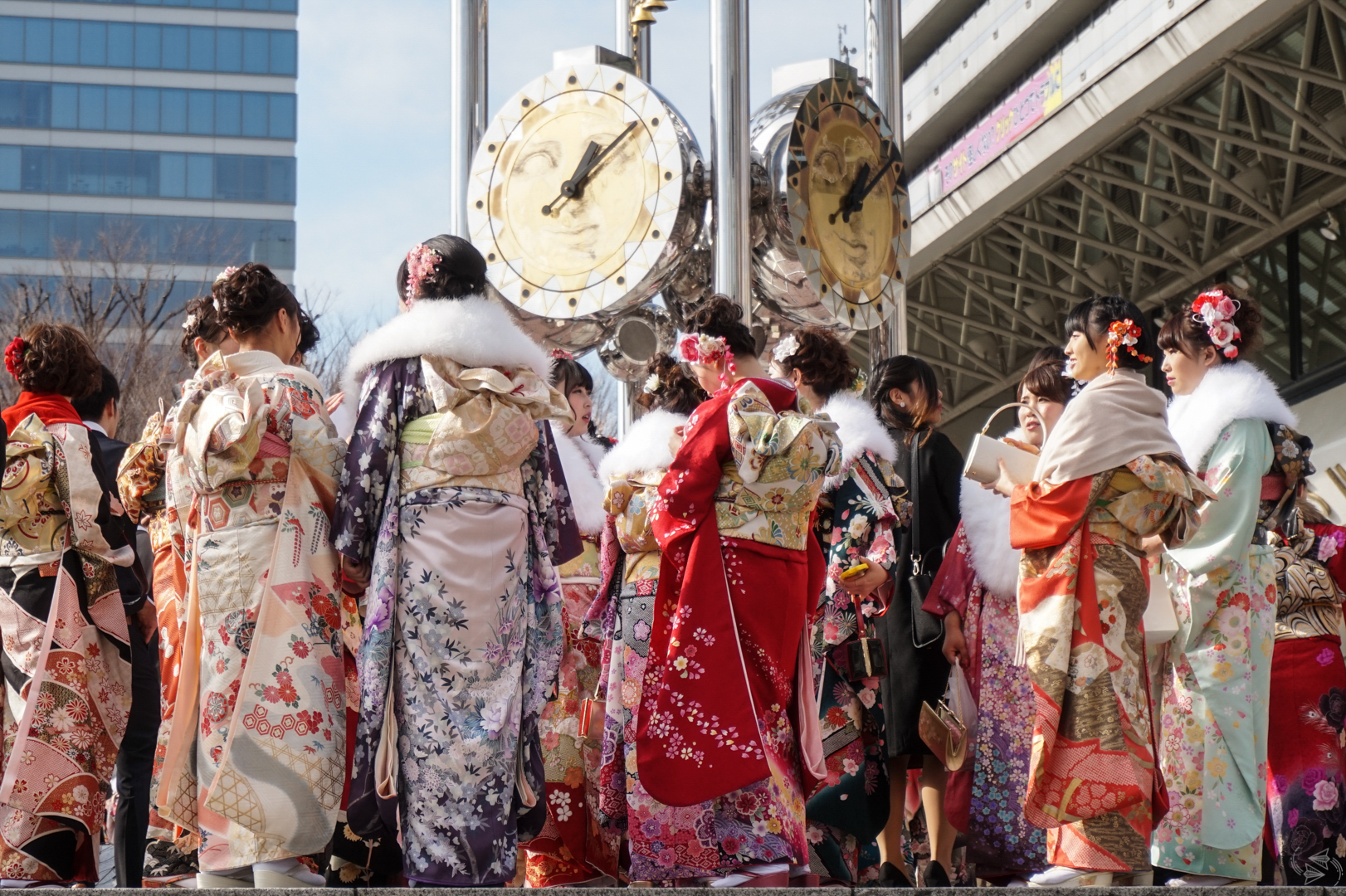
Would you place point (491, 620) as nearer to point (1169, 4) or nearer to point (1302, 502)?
point (1302, 502)

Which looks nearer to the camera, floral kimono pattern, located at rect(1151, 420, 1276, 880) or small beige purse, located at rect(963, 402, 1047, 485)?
floral kimono pattern, located at rect(1151, 420, 1276, 880)

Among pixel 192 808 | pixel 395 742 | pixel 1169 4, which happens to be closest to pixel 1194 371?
pixel 395 742

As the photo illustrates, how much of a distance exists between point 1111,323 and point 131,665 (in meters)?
3.37

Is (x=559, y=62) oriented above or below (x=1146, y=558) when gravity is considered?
above

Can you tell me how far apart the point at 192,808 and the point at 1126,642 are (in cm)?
266

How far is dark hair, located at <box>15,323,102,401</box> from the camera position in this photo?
206 inches

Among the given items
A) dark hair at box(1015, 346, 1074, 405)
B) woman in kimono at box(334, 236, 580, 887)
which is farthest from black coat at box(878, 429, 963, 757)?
woman in kimono at box(334, 236, 580, 887)

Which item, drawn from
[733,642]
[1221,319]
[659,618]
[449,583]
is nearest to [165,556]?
[449,583]

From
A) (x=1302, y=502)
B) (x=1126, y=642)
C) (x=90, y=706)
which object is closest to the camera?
(x=1126, y=642)

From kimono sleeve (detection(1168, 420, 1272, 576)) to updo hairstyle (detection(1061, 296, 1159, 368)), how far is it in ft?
1.48

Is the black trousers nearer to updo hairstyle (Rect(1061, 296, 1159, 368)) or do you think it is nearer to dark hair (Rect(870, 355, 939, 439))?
dark hair (Rect(870, 355, 939, 439))

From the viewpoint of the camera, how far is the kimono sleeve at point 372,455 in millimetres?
4254

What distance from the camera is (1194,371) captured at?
213 inches

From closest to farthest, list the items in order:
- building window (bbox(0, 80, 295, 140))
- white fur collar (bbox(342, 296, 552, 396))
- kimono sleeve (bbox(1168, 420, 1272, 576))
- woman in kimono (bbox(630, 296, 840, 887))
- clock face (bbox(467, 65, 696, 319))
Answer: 1. white fur collar (bbox(342, 296, 552, 396))
2. woman in kimono (bbox(630, 296, 840, 887))
3. kimono sleeve (bbox(1168, 420, 1272, 576))
4. clock face (bbox(467, 65, 696, 319))
5. building window (bbox(0, 80, 295, 140))
